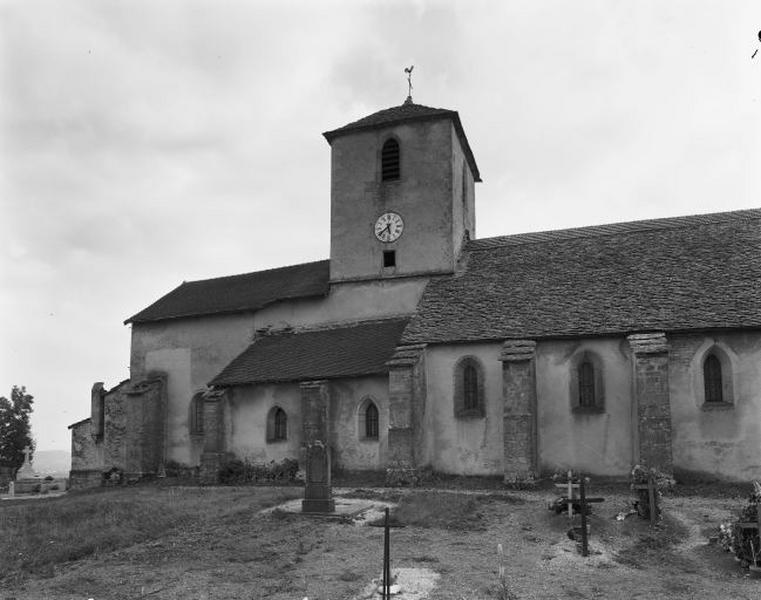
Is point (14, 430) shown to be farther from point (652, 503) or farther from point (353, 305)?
point (652, 503)

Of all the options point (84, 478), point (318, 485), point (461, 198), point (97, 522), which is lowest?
point (84, 478)

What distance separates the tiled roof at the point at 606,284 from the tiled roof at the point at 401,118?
222 inches

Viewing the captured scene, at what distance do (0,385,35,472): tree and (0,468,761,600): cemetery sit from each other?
29.9m

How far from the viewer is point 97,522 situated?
61.2 ft

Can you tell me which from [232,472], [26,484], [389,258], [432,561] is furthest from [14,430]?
[432,561]

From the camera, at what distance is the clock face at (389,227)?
3272 cm

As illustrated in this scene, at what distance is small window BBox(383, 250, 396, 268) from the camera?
3262 cm

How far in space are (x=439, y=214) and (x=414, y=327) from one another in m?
6.08

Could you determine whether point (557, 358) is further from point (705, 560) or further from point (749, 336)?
point (705, 560)

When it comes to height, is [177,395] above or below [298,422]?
above

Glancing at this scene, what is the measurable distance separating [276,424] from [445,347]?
7804 mm

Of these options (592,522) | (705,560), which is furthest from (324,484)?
(705,560)

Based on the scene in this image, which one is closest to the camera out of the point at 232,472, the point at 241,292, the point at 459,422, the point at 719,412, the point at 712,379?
the point at 719,412

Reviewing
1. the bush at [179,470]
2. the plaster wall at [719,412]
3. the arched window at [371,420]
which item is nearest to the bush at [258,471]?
the arched window at [371,420]
